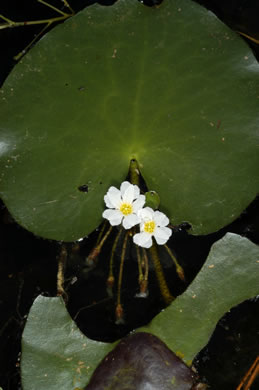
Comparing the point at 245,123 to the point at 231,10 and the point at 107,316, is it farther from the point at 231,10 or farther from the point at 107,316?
the point at 107,316

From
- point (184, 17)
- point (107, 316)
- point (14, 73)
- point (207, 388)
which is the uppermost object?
point (184, 17)

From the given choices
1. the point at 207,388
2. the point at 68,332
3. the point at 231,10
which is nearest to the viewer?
the point at 68,332

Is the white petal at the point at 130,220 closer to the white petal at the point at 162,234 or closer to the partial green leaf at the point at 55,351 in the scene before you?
the white petal at the point at 162,234

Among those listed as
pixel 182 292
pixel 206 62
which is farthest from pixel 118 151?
pixel 182 292


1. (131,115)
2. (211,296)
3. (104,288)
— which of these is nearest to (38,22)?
(131,115)

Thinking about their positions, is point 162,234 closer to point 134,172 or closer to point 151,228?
point 151,228

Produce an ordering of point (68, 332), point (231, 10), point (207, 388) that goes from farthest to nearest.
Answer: point (231, 10) → point (207, 388) → point (68, 332)

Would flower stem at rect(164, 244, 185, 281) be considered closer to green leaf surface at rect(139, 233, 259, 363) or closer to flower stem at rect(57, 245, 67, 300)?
green leaf surface at rect(139, 233, 259, 363)
